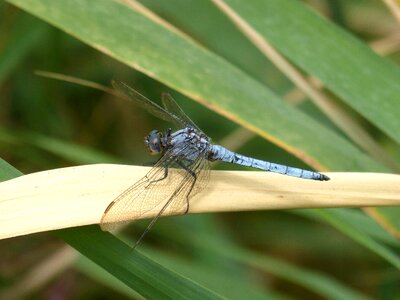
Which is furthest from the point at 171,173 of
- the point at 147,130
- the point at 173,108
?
the point at 147,130

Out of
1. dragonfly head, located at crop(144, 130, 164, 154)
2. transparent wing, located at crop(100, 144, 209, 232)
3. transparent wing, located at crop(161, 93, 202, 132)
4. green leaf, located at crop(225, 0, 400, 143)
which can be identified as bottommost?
transparent wing, located at crop(100, 144, 209, 232)

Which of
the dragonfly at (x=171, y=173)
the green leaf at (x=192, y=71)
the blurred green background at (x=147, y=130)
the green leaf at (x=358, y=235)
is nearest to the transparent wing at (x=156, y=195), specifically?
the dragonfly at (x=171, y=173)

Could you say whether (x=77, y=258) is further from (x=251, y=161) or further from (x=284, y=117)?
(x=284, y=117)

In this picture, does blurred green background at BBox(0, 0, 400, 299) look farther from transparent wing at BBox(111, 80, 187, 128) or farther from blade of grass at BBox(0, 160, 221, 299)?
blade of grass at BBox(0, 160, 221, 299)

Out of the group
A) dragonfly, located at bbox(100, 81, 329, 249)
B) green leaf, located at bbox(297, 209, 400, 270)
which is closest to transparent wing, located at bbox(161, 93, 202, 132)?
dragonfly, located at bbox(100, 81, 329, 249)

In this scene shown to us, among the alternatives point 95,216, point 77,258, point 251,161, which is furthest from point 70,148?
point 95,216

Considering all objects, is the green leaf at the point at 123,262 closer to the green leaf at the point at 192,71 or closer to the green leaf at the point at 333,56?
the green leaf at the point at 192,71

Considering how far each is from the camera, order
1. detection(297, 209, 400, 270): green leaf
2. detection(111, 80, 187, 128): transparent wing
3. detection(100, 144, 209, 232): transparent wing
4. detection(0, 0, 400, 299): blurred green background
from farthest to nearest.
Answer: detection(0, 0, 400, 299): blurred green background, detection(111, 80, 187, 128): transparent wing, detection(297, 209, 400, 270): green leaf, detection(100, 144, 209, 232): transparent wing
